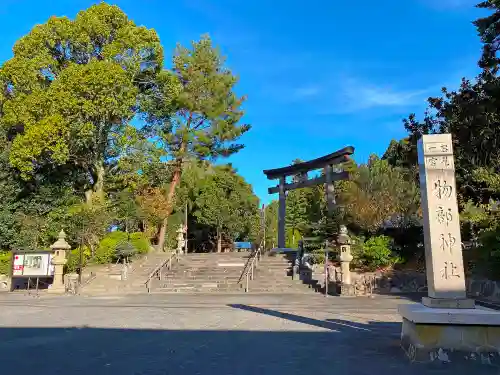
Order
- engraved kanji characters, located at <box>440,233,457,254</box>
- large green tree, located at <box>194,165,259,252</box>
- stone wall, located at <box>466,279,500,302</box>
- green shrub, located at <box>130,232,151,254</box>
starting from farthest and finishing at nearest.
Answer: large green tree, located at <box>194,165,259,252</box>
green shrub, located at <box>130,232,151,254</box>
stone wall, located at <box>466,279,500,302</box>
engraved kanji characters, located at <box>440,233,457,254</box>

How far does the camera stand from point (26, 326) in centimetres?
796

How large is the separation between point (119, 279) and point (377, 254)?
11.5 metres

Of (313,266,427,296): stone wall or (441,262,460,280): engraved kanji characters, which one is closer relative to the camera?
(441,262,460,280): engraved kanji characters

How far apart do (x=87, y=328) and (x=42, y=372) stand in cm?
320

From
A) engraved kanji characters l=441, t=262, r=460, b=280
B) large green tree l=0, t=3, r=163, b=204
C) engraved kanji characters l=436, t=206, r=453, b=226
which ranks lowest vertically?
engraved kanji characters l=441, t=262, r=460, b=280

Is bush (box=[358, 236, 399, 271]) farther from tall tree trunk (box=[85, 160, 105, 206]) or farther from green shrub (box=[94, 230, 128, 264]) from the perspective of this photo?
tall tree trunk (box=[85, 160, 105, 206])

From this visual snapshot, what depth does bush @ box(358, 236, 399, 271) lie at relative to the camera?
16.6 m

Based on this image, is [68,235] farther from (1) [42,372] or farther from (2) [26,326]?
(1) [42,372]

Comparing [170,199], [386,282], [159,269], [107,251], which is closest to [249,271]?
[159,269]

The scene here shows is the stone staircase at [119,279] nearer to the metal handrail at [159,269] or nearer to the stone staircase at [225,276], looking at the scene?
the metal handrail at [159,269]

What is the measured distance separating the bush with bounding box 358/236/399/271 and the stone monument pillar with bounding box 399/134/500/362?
38.1 ft

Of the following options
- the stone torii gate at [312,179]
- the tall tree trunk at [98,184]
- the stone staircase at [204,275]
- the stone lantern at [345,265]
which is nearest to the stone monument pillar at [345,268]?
the stone lantern at [345,265]

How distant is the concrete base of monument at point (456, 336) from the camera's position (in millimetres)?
4715

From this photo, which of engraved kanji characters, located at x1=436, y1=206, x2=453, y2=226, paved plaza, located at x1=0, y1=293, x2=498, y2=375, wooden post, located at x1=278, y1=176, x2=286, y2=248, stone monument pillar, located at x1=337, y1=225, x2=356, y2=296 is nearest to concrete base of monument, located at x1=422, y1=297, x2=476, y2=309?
paved plaza, located at x1=0, y1=293, x2=498, y2=375
